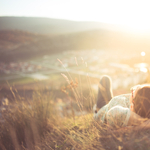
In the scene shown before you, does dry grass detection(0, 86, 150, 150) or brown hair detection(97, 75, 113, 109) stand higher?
brown hair detection(97, 75, 113, 109)

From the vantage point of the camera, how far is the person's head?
698 mm

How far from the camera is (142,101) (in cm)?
70

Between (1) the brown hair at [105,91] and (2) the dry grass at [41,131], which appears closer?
(2) the dry grass at [41,131]

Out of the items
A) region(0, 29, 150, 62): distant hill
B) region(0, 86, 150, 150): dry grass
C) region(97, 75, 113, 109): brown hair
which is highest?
region(0, 29, 150, 62): distant hill

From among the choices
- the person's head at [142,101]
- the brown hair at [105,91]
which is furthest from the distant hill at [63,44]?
the person's head at [142,101]

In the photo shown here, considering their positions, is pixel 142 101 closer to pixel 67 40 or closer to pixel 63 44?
pixel 67 40

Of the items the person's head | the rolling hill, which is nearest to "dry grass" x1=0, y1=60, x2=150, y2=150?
the person's head

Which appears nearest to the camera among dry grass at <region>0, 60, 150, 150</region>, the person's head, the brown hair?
A: the person's head

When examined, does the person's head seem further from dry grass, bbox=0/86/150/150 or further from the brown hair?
the brown hair

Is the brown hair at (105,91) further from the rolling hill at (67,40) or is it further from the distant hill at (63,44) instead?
the distant hill at (63,44)

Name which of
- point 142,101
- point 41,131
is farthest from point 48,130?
point 142,101

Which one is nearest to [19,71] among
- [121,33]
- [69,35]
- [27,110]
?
[69,35]

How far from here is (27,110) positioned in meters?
1.32

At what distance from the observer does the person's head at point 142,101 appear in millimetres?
698
